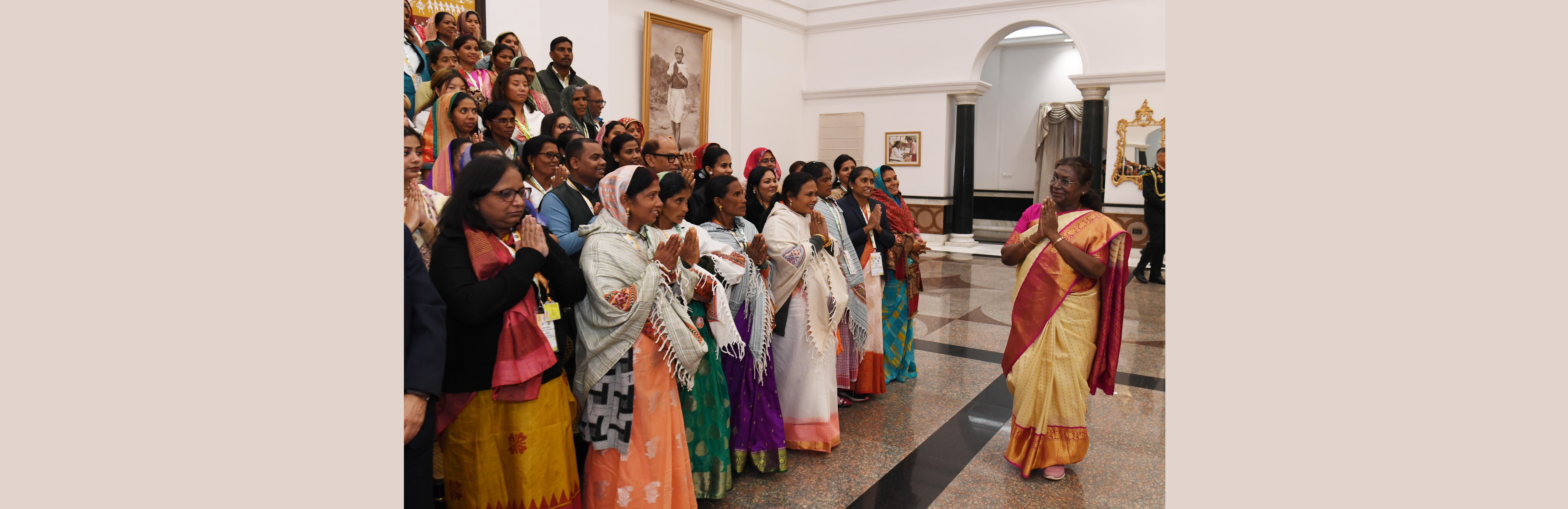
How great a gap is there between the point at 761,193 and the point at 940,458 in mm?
1404

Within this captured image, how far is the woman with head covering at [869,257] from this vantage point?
4133 millimetres

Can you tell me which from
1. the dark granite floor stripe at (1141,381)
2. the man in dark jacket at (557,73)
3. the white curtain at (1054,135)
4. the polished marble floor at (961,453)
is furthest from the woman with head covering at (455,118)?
the white curtain at (1054,135)

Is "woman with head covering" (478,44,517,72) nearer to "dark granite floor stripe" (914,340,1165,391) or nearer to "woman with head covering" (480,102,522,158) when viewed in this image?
"woman with head covering" (480,102,522,158)

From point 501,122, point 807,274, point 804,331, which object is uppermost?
point 501,122

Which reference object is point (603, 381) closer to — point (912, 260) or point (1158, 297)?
point (912, 260)

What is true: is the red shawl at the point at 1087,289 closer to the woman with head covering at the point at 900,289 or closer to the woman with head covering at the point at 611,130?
the woman with head covering at the point at 900,289

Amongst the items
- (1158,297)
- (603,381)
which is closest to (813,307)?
(603,381)

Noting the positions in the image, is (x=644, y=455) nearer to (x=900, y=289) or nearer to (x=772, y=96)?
(x=900, y=289)

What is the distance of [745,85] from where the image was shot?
1181 centimetres

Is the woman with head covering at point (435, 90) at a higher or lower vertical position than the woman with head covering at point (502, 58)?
lower

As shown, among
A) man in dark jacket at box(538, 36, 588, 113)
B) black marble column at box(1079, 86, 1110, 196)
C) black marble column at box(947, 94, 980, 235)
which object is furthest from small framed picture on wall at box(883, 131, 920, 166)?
man in dark jacket at box(538, 36, 588, 113)

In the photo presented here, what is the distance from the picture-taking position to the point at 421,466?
190 centimetres

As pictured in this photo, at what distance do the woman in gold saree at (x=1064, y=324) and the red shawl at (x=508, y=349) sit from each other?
188 centimetres

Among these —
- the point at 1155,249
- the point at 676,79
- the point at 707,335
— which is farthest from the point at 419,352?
the point at 676,79
